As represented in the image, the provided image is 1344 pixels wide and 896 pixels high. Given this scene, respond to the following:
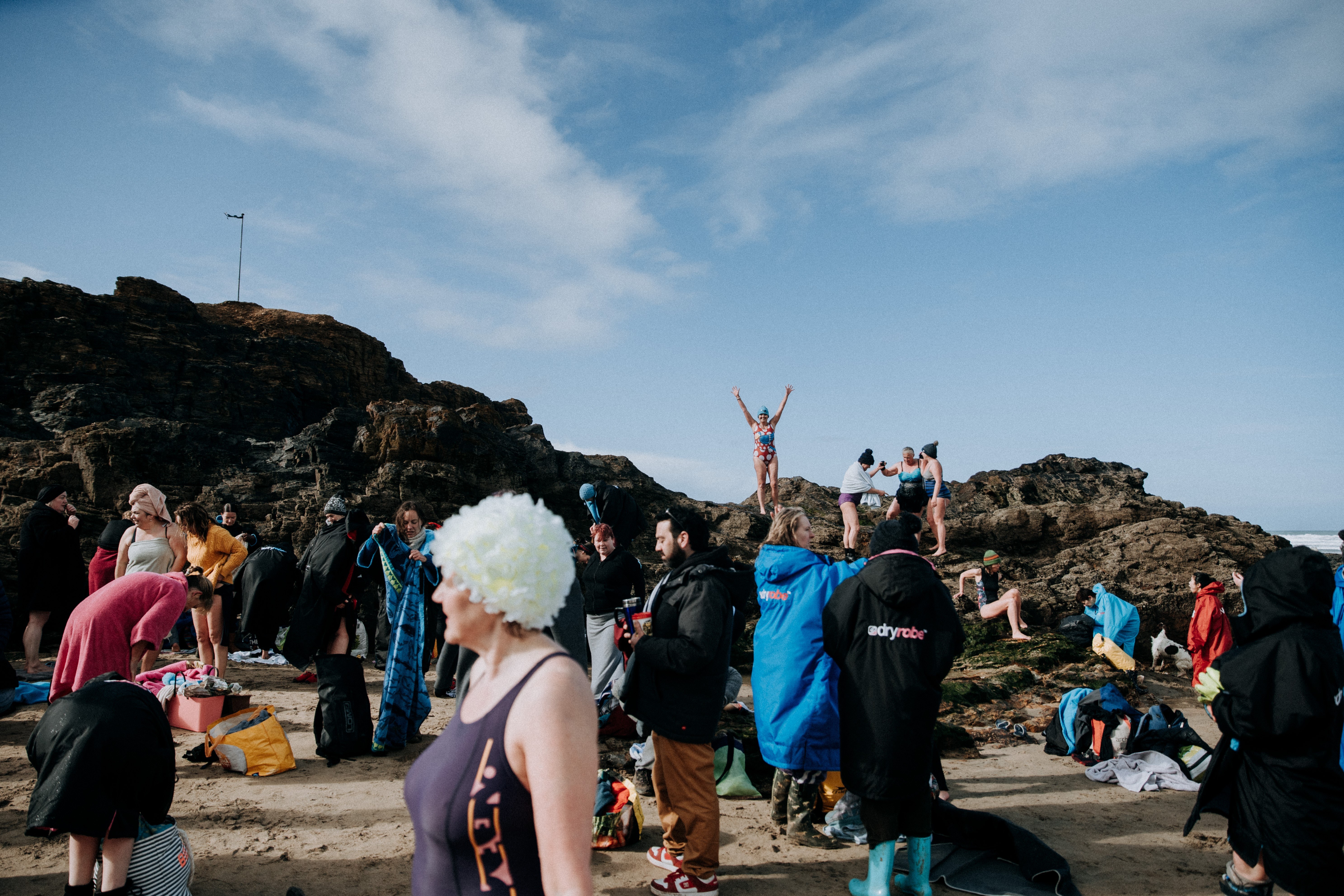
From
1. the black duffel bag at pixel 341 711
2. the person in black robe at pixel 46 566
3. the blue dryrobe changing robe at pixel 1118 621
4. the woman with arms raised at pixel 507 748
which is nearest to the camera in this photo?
the woman with arms raised at pixel 507 748

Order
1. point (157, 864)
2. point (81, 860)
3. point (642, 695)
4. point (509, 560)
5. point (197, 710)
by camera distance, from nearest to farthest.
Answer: point (509, 560), point (81, 860), point (157, 864), point (642, 695), point (197, 710)

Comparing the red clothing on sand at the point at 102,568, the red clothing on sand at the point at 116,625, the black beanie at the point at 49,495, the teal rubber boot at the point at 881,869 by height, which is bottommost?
the teal rubber boot at the point at 881,869

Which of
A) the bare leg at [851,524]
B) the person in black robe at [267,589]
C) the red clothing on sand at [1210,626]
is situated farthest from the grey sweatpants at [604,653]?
the red clothing on sand at [1210,626]

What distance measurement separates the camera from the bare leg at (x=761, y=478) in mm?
13078

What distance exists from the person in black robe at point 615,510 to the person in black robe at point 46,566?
6.30 m

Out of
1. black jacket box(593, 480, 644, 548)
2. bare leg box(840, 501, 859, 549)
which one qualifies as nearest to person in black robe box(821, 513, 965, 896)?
black jacket box(593, 480, 644, 548)

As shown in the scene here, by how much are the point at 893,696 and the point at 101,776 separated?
140 inches

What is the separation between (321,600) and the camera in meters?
5.70

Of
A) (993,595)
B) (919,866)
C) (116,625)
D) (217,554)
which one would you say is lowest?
(919,866)

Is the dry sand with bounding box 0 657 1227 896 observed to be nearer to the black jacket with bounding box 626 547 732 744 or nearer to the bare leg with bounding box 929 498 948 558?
the black jacket with bounding box 626 547 732 744

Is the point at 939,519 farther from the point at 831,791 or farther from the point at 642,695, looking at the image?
the point at 642,695

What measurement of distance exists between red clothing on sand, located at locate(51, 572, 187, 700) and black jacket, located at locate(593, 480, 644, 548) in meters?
2.81

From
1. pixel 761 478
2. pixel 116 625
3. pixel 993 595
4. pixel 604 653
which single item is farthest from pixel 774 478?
pixel 116 625

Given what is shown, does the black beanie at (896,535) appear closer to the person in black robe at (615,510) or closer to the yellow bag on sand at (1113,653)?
the person in black robe at (615,510)
